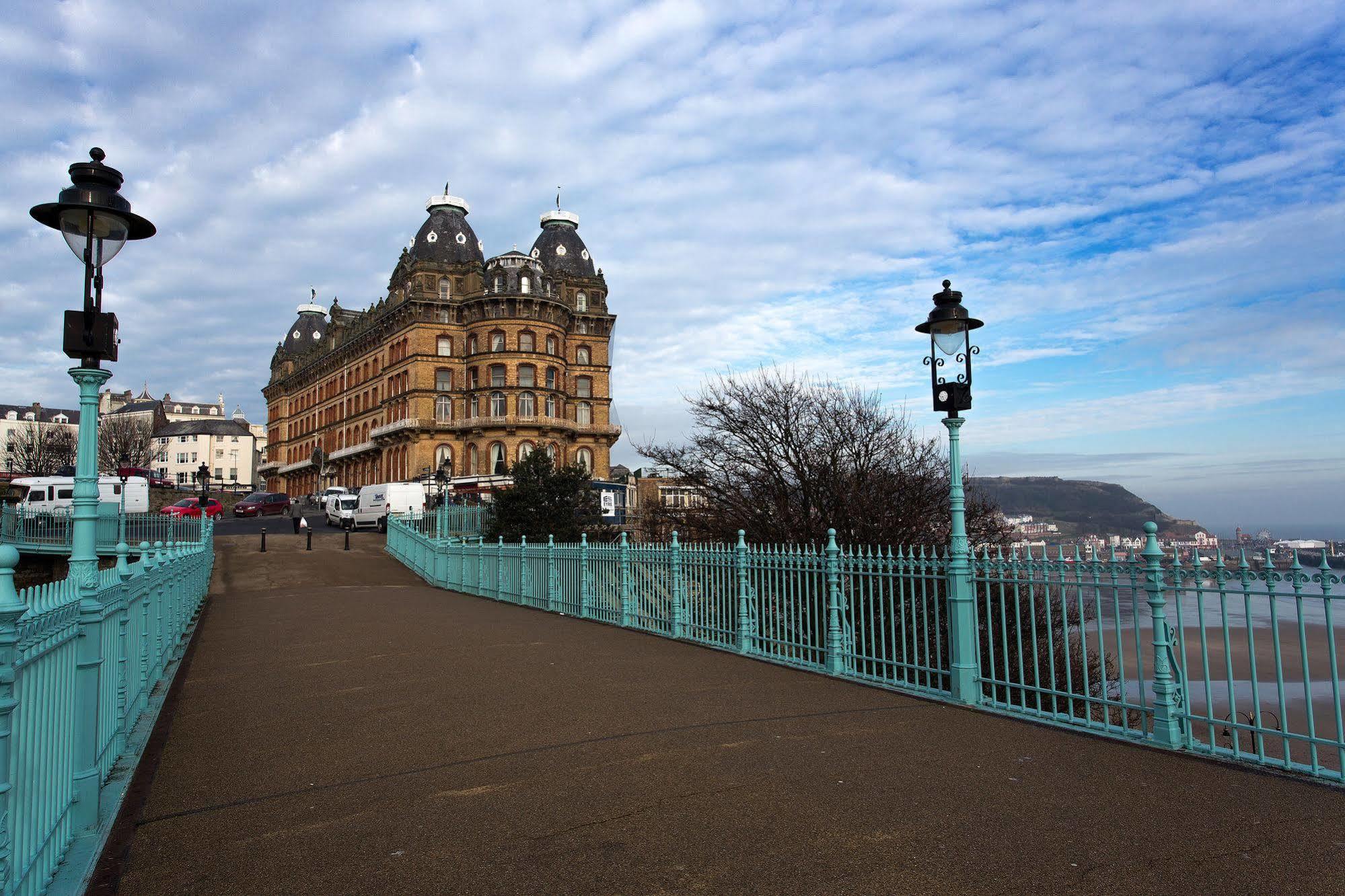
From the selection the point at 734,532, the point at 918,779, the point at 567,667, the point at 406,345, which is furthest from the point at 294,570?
the point at 406,345

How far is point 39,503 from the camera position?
3734 cm

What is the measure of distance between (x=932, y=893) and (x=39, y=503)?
43.5 m

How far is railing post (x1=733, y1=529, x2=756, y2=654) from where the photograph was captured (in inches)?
413

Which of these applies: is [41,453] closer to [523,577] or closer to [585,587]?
[523,577]

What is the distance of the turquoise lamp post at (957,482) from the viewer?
771 cm

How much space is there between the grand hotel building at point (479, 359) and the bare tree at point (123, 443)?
16.5 m

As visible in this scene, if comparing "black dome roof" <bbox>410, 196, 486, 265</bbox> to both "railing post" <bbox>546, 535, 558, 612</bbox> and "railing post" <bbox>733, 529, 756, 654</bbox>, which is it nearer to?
"railing post" <bbox>546, 535, 558, 612</bbox>

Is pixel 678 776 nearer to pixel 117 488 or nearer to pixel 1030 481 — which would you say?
pixel 1030 481

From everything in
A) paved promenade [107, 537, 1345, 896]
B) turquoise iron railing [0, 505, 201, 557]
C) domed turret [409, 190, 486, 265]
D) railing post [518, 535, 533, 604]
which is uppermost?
domed turret [409, 190, 486, 265]

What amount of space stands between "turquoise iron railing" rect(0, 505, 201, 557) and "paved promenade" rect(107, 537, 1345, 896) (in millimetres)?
23140

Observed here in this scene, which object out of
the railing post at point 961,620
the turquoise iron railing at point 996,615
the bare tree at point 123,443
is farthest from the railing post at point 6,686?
the bare tree at point 123,443

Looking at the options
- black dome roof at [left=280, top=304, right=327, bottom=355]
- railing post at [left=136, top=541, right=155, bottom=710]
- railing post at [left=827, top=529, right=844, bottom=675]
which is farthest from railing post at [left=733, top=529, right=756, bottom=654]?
black dome roof at [left=280, top=304, right=327, bottom=355]

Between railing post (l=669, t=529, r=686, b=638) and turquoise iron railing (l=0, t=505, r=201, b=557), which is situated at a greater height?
turquoise iron railing (l=0, t=505, r=201, b=557)

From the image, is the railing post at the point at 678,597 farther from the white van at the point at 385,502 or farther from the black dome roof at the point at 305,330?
the black dome roof at the point at 305,330
